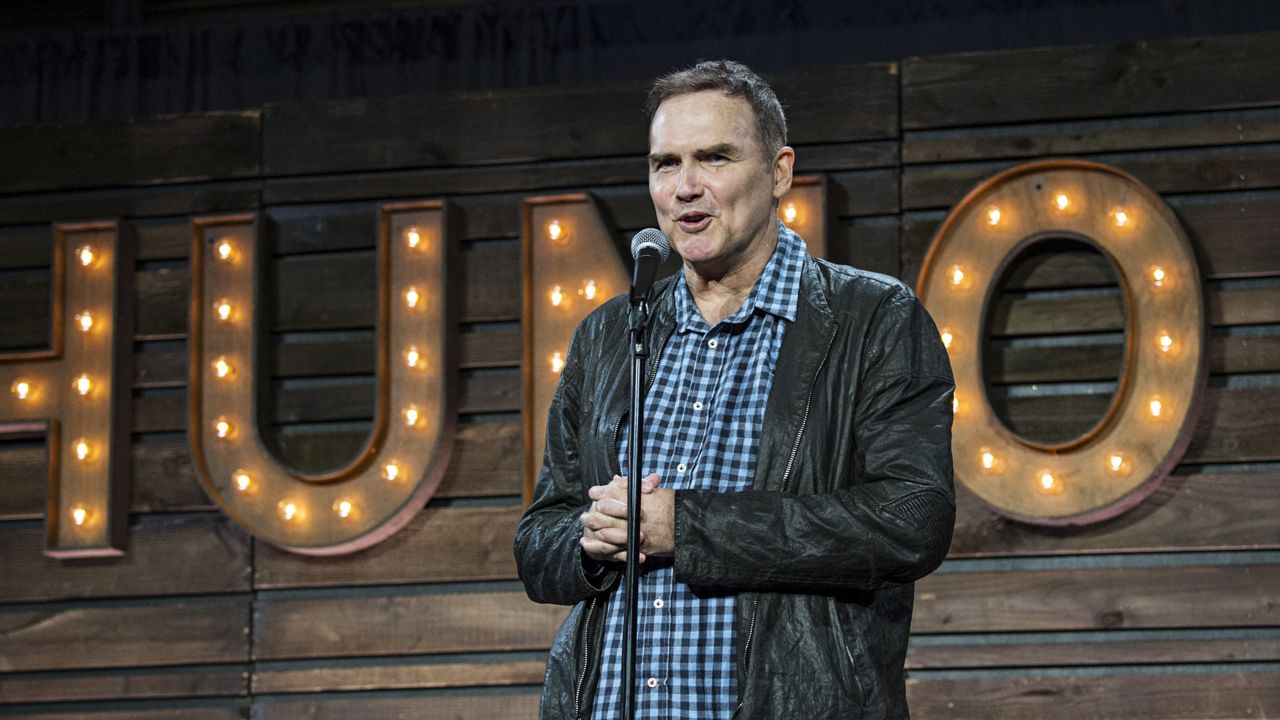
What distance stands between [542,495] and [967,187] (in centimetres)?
259

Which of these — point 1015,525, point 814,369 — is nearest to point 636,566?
point 814,369

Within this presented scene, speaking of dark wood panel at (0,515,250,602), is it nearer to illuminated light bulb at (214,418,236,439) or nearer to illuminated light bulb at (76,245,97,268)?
illuminated light bulb at (214,418,236,439)

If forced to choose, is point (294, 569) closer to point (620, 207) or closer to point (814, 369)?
point (620, 207)

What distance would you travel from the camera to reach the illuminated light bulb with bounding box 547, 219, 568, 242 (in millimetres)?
4812

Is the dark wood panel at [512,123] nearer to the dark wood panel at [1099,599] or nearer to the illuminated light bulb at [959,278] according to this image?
the illuminated light bulb at [959,278]

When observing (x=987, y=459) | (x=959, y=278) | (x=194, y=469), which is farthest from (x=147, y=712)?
(x=959, y=278)

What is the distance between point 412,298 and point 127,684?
5.31 feet

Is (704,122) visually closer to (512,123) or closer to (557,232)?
(557,232)

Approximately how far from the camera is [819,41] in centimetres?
494

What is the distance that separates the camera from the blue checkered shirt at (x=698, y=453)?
2.13 meters

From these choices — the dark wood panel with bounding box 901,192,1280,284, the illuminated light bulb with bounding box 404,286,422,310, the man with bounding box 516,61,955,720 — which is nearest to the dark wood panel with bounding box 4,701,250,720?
the illuminated light bulb with bounding box 404,286,422,310

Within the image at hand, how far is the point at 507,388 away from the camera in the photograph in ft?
15.9

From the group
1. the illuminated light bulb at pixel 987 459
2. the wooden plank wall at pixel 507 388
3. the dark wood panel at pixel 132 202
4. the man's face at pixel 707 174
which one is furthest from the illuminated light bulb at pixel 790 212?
the man's face at pixel 707 174

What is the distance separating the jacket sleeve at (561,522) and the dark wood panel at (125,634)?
2.70m
